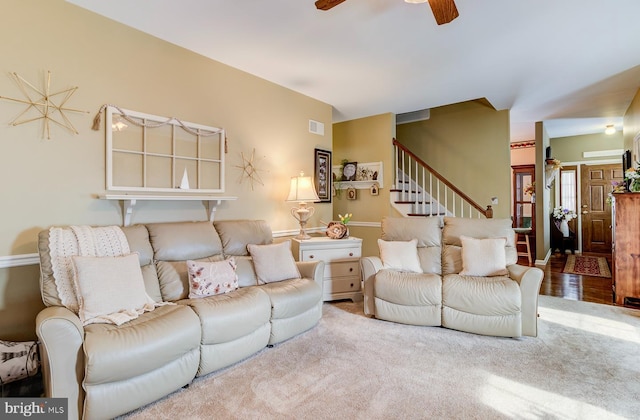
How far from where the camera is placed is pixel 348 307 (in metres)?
3.71

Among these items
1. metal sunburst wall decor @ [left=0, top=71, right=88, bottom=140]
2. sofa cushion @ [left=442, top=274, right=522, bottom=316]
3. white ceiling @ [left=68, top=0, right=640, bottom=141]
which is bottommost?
sofa cushion @ [left=442, top=274, right=522, bottom=316]

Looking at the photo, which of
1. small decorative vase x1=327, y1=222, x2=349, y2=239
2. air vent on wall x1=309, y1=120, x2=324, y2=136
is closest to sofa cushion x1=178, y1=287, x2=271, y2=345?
small decorative vase x1=327, y1=222, x2=349, y2=239

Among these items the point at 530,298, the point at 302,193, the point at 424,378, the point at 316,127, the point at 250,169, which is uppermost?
the point at 316,127

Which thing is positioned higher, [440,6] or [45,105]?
[440,6]

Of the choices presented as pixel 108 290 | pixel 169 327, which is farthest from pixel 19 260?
pixel 169 327

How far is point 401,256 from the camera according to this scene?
3.44 m

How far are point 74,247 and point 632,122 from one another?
7.06 m

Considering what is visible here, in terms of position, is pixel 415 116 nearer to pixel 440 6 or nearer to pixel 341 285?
pixel 341 285

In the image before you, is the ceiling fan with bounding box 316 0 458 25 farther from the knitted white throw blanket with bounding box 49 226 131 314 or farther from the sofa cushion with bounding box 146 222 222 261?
the knitted white throw blanket with bounding box 49 226 131 314

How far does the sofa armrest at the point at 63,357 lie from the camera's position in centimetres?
165

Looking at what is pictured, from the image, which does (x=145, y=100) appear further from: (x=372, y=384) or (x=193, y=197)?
(x=372, y=384)

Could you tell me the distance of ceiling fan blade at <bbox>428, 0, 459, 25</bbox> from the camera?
1.97 meters

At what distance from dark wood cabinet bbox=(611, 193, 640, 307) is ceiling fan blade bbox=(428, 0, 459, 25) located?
3.22m

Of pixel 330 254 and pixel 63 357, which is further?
pixel 330 254
